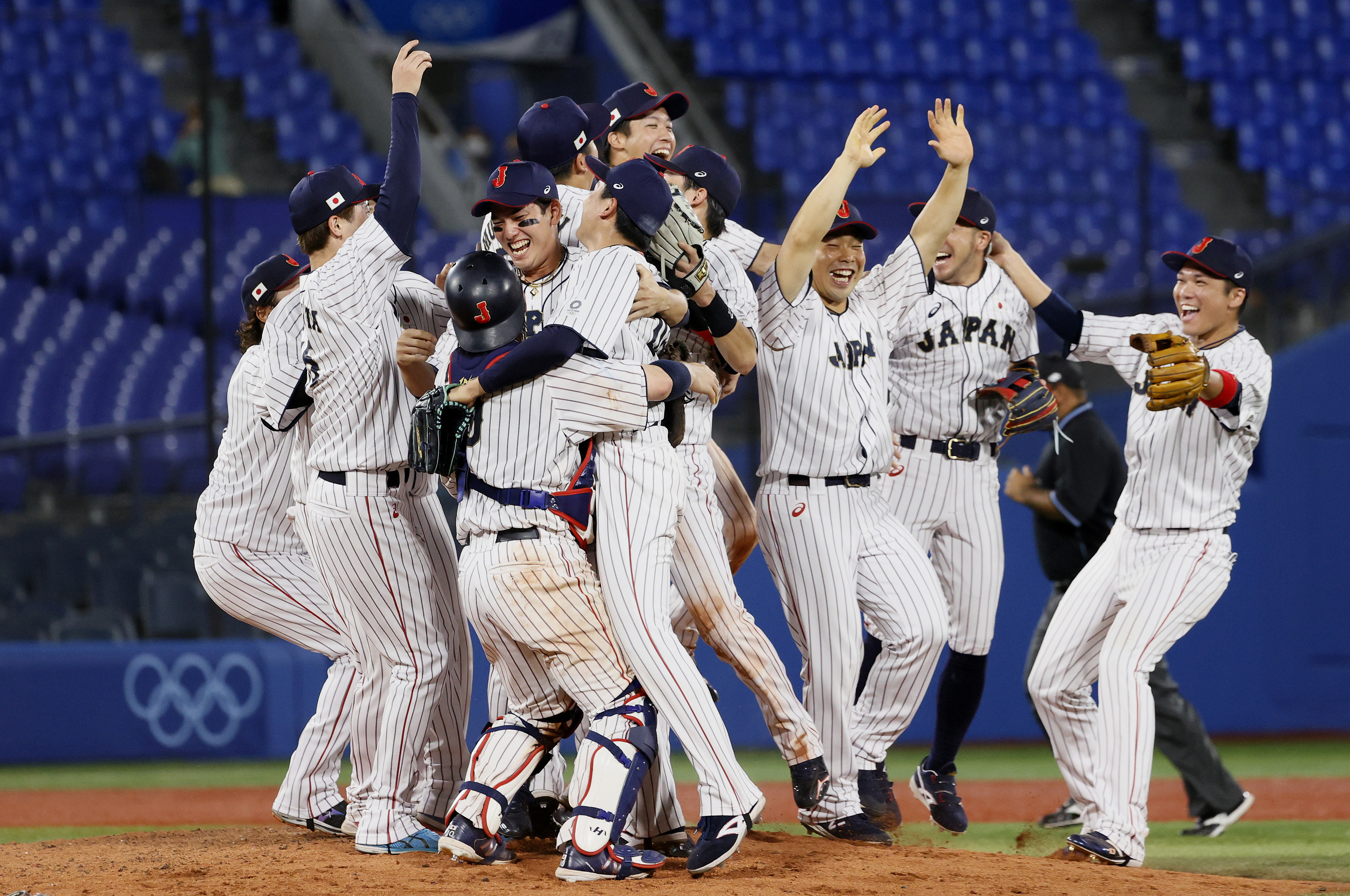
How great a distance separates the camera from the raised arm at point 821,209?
4.41m

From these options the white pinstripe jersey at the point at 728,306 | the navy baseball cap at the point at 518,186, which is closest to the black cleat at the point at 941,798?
the white pinstripe jersey at the point at 728,306

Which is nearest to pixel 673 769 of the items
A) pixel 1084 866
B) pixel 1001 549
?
pixel 1001 549

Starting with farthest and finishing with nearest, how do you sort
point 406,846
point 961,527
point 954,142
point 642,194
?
point 961,527 < point 954,142 < point 406,846 < point 642,194

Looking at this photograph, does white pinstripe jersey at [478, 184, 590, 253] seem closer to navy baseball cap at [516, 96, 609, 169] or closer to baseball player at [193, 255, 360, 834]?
navy baseball cap at [516, 96, 609, 169]

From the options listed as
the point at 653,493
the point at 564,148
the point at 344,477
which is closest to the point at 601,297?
the point at 653,493

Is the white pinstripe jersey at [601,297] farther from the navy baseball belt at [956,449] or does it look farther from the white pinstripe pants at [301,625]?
the navy baseball belt at [956,449]

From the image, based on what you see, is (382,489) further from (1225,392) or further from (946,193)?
(1225,392)

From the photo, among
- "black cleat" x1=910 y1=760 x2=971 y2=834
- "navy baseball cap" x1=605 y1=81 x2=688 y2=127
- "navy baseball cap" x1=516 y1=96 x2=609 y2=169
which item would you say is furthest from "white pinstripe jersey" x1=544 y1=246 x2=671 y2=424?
"black cleat" x1=910 y1=760 x2=971 y2=834

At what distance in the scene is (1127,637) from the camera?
4.68 m

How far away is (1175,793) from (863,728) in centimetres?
291

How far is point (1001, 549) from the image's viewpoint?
17.9 ft

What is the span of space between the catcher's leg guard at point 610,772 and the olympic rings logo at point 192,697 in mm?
4583

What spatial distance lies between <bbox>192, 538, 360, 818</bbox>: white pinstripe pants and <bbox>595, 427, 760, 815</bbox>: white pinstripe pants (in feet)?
4.21

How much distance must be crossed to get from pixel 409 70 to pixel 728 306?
1151 mm
